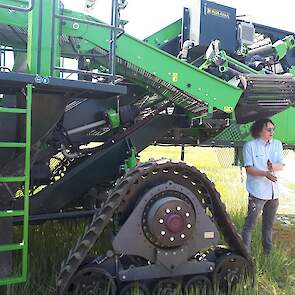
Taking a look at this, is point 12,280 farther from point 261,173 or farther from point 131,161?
point 261,173

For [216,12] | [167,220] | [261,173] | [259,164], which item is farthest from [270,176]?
[216,12]

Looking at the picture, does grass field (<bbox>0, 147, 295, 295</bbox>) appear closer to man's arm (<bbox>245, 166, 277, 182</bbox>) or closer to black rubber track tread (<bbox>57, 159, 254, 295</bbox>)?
black rubber track tread (<bbox>57, 159, 254, 295</bbox>)

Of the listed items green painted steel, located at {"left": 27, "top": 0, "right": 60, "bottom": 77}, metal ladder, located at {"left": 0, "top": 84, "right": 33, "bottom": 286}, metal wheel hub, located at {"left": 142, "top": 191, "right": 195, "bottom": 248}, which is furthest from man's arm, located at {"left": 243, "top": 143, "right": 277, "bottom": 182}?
metal ladder, located at {"left": 0, "top": 84, "right": 33, "bottom": 286}

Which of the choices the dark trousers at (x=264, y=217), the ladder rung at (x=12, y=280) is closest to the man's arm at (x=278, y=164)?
the dark trousers at (x=264, y=217)

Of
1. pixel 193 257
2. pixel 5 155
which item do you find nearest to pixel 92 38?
pixel 5 155

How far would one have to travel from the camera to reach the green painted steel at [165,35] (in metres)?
5.78

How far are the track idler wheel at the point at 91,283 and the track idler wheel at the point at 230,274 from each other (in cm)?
93

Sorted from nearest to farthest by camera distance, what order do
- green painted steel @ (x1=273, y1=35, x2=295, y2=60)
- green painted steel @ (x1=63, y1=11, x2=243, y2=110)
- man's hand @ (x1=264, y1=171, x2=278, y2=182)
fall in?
green painted steel @ (x1=63, y1=11, x2=243, y2=110), man's hand @ (x1=264, y1=171, x2=278, y2=182), green painted steel @ (x1=273, y1=35, x2=295, y2=60)

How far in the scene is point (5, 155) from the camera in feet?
11.9

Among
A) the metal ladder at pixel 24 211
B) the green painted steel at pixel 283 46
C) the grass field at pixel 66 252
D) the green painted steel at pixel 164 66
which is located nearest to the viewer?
the metal ladder at pixel 24 211

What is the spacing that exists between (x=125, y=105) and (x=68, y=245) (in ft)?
5.58

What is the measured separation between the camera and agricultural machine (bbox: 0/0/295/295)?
11.3 feet

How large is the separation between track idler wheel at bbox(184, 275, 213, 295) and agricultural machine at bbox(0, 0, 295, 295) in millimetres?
10

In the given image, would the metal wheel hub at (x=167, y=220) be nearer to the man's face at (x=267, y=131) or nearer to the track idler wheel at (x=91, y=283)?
the track idler wheel at (x=91, y=283)
